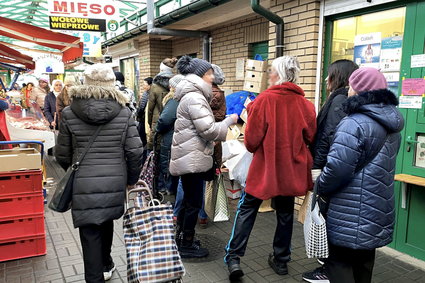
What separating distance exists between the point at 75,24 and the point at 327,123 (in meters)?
6.17

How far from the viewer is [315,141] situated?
10.5 ft

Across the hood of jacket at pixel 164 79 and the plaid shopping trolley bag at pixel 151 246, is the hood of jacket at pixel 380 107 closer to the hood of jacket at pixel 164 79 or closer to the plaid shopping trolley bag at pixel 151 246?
the plaid shopping trolley bag at pixel 151 246

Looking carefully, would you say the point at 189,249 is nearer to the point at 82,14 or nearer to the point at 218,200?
the point at 218,200

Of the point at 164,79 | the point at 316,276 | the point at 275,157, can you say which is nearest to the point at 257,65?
the point at 164,79

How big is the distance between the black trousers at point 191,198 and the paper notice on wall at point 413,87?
2242mm

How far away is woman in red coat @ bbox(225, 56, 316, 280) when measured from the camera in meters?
3.03

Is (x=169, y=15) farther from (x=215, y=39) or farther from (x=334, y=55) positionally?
(x=334, y=55)

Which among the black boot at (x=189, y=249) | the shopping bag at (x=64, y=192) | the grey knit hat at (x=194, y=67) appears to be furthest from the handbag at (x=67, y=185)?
the black boot at (x=189, y=249)

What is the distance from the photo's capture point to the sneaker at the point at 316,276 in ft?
10.6

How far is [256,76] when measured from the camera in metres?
5.24

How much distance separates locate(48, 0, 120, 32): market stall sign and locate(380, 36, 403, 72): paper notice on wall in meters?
5.64

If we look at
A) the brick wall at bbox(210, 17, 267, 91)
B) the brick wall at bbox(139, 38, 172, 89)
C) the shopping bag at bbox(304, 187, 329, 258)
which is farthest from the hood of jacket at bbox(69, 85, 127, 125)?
the brick wall at bbox(139, 38, 172, 89)

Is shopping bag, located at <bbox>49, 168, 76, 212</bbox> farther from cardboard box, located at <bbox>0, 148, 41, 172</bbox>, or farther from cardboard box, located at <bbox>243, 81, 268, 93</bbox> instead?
cardboard box, located at <bbox>243, 81, 268, 93</bbox>

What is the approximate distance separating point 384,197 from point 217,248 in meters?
2.18
